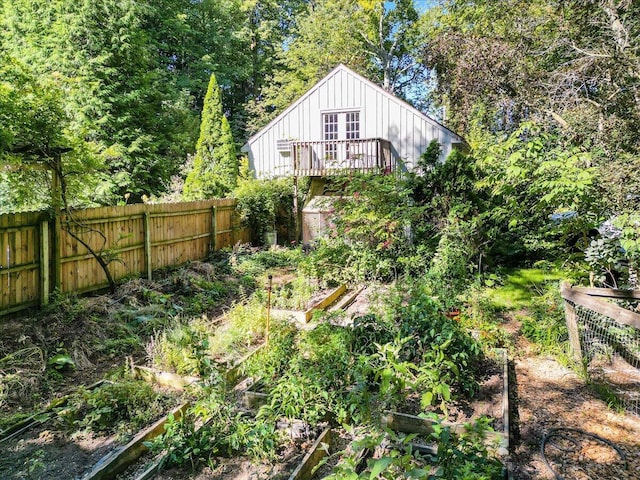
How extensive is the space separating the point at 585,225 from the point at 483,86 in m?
6.48

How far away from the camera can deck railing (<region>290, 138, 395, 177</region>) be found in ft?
44.9

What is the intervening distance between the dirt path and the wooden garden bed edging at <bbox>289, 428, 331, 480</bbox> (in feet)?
4.44

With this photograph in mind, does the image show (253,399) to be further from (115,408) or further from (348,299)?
(348,299)

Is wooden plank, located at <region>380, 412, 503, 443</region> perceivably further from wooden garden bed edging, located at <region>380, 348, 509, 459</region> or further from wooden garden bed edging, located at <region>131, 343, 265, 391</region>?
wooden garden bed edging, located at <region>131, 343, 265, 391</region>

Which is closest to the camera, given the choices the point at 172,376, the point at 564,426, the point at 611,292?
the point at 564,426

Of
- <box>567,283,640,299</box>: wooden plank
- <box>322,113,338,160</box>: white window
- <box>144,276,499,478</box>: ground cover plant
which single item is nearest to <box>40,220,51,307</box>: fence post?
<box>144,276,499,478</box>: ground cover plant

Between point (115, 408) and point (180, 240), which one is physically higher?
point (180, 240)

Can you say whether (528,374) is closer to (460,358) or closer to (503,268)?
(460,358)

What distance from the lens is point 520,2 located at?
1070 centimetres

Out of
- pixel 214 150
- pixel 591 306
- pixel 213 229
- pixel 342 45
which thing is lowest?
pixel 591 306

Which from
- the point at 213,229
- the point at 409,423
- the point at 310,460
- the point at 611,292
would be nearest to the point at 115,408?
the point at 310,460

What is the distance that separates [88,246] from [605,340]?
24.2 ft

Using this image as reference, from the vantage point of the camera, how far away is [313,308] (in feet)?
22.5

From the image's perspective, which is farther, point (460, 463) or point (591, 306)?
point (591, 306)
